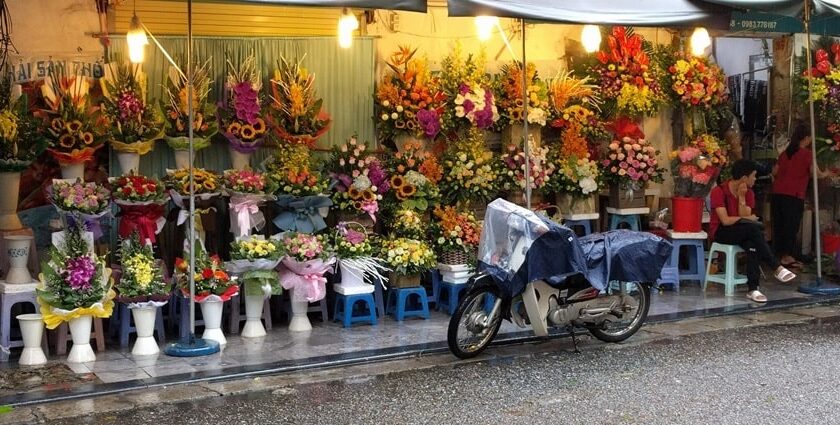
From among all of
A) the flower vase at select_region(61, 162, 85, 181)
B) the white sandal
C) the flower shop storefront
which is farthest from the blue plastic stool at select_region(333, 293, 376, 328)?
the white sandal

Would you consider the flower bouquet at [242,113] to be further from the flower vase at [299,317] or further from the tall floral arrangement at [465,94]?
the tall floral arrangement at [465,94]

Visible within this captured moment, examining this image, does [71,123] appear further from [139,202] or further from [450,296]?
[450,296]

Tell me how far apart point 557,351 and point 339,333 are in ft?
7.49

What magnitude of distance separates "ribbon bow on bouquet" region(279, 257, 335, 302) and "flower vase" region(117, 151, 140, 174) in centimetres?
182

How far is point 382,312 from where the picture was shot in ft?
35.1

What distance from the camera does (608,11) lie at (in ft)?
32.1

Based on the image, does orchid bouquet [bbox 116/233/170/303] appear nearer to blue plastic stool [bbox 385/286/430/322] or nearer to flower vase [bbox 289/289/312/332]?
flower vase [bbox 289/289/312/332]

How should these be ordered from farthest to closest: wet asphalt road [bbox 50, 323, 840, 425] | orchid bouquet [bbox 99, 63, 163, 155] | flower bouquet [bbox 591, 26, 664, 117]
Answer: flower bouquet [bbox 591, 26, 664, 117], orchid bouquet [bbox 99, 63, 163, 155], wet asphalt road [bbox 50, 323, 840, 425]

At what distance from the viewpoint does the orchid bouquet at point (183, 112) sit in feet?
32.7

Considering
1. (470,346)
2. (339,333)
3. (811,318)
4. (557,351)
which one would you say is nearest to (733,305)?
(811,318)

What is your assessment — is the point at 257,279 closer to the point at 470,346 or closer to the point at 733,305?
the point at 470,346

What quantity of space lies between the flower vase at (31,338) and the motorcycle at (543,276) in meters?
3.69

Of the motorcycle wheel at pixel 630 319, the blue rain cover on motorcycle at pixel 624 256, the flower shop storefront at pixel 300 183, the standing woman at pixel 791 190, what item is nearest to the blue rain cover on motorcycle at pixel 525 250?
the blue rain cover on motorcycle at pixel 624 256

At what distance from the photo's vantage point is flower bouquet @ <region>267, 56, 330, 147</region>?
1038cm
